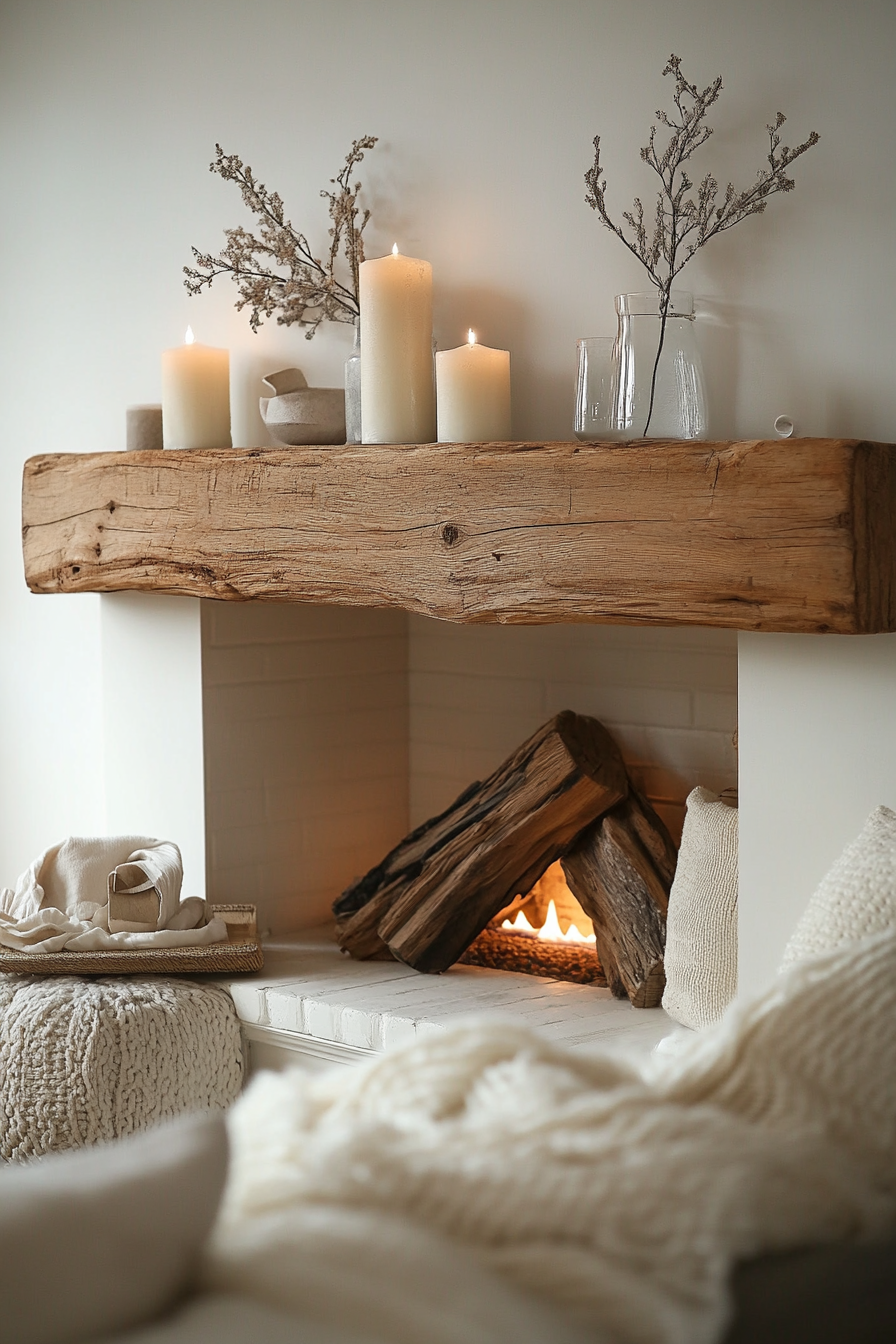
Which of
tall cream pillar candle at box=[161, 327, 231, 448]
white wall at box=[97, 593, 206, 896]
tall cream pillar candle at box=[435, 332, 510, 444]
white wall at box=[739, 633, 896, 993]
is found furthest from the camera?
white wall at box=[97, 593, 206, 896]

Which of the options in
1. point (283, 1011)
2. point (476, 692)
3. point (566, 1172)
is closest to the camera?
point (566, 1172)

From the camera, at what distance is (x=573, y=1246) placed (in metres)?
0.81

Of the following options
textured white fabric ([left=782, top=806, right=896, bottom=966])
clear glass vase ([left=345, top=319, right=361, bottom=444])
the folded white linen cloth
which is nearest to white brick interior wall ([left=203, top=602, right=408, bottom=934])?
the folded white linen cloth

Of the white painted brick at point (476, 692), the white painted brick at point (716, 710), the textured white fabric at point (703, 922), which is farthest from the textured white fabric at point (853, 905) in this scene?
the white painted brick at point (476, 692)

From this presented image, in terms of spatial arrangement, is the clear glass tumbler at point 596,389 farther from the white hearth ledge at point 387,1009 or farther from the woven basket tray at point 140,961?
the woven basket tray at point 140,961

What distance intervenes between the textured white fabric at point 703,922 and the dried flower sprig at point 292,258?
1097 millimetres

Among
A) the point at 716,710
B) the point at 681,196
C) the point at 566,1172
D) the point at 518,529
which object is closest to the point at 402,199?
the point at 681,196

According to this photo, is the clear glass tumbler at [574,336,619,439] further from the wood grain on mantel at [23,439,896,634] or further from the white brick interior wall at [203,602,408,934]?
the white brick interior wall at [203,602,408,934]

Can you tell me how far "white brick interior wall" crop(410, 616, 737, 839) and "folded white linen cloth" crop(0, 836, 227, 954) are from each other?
69 cm

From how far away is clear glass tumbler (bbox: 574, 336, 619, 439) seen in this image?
2131 mm

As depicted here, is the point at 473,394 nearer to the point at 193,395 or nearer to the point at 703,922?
the point at 193,395

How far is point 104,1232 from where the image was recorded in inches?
29.1

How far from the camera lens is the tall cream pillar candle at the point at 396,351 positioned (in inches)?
91.2

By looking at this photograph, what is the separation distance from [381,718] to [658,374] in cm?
121
